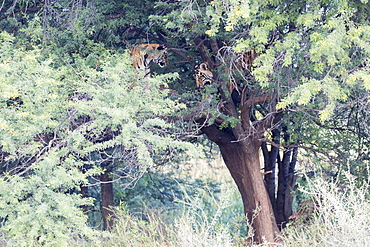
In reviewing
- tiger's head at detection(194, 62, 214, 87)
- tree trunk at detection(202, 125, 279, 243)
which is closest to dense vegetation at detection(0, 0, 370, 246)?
tree trunk at detection(202, 125, 279, 243)

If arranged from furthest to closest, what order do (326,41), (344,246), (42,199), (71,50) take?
(71,50), (42,199), (326,41), (344,246)

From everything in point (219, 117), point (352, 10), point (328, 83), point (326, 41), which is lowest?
point (219, 117)

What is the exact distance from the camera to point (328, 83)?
19.5 ft

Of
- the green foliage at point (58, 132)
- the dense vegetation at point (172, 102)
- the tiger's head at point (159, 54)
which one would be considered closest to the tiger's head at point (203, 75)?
the dense vegetation at point (172, 102)

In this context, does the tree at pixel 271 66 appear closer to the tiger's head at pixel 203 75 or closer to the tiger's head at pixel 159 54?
the tiger's head at pixel 203 75

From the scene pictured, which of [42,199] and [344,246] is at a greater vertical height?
[42,199]

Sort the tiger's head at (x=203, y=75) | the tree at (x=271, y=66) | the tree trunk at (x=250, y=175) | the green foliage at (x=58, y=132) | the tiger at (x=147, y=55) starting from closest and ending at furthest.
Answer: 1. the green foliage at (x=58, y=132)
2. the tree at (x=271, y=66)
3. the tiger at (x=147, y=55)
4. the tiger's head at (x=203, y=75)
5. the tree trunk at (x=250, y=175)

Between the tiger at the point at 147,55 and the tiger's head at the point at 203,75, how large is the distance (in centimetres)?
60

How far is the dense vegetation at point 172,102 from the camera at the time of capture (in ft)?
18.5

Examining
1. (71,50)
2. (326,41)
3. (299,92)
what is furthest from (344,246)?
(71,50)

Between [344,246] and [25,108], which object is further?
[25,108]

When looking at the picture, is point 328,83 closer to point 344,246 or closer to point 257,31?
point 257,31

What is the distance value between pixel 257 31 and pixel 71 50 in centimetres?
331

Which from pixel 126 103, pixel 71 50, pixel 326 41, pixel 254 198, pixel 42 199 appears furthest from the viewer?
pixel 254 198
